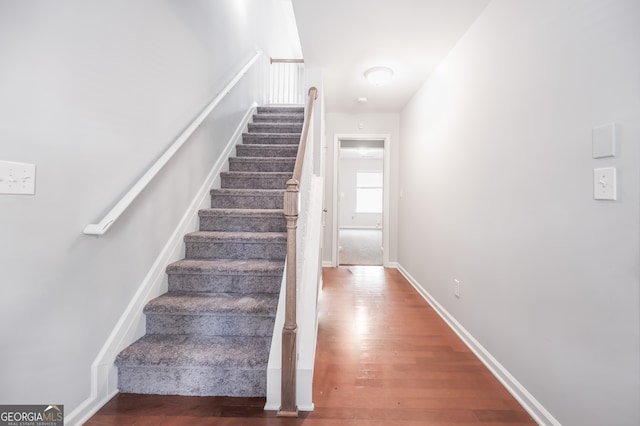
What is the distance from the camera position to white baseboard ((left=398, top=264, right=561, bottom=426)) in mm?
1329

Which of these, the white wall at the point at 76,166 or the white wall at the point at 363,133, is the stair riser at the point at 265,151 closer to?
the white wall at the point at 76,166

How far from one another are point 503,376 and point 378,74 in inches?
109

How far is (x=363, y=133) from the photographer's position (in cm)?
441

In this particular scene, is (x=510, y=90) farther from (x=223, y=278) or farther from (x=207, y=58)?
(x=207, y=58)

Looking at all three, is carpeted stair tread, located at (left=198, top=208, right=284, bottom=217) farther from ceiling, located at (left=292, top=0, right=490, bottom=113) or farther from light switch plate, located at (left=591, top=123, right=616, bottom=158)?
light switch plate, located at (left=591, top=123, right=616, bottom=158)

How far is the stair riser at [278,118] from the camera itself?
12.2 feet

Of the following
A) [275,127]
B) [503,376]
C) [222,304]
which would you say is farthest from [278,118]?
[503,376]

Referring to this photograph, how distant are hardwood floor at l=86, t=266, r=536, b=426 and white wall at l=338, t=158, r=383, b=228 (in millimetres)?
7777

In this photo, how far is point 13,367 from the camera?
1017 mm

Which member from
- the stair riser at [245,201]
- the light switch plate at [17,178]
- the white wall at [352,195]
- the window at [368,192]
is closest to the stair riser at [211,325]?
the light switch plate at [17,178]

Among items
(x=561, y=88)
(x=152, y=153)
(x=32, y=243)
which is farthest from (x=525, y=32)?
(x=32, y=243)

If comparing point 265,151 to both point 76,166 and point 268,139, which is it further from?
point 76,166

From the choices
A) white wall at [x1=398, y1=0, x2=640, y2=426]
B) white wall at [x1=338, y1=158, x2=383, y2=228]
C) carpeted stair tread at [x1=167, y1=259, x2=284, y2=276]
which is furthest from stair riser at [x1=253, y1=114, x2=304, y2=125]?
white wall at [x1=338, y1=158, x2=383, y2=228]

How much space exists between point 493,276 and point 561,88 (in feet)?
3.73
